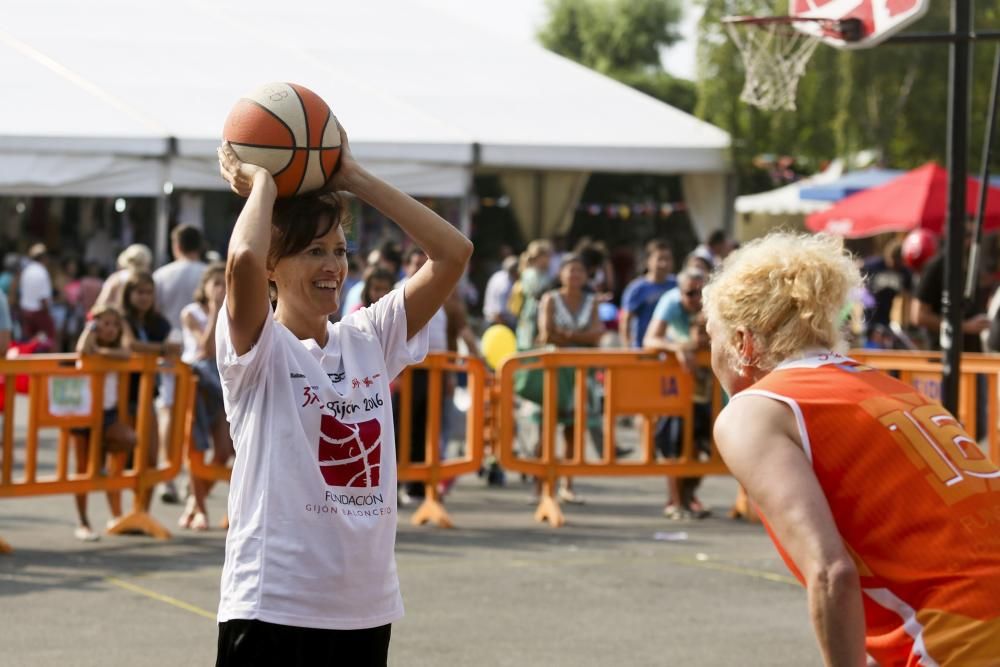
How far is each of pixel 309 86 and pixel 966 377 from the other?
442 inches

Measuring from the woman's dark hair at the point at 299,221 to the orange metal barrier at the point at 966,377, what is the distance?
7.08 metres

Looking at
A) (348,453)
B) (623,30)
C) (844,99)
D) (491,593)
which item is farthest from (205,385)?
(623,30)

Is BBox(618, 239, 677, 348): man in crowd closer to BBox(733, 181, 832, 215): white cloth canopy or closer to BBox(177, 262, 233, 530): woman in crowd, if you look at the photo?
BBox(177, 262, 233, 530): woman in crowd

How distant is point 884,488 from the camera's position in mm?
2936

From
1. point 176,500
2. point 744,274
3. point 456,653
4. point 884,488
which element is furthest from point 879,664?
→ point 176,500

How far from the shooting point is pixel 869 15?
7949mm

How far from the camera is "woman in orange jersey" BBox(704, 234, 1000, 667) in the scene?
2863mm

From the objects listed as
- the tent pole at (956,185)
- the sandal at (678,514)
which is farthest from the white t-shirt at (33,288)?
the tent pole at (956,185)

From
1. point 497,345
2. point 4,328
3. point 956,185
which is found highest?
point 956,185

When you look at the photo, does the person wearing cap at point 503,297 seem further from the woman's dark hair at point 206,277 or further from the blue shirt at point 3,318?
the blue shirt at point 3,318

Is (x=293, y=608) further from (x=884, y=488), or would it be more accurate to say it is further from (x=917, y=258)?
(x=917, y=258)

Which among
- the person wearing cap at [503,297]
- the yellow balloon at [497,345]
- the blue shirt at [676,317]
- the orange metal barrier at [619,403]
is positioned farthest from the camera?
the person wearing cap at [503,297]

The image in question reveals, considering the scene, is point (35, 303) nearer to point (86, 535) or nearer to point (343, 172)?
point (86, 535)

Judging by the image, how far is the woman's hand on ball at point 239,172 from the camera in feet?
12.6
